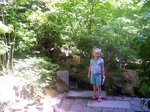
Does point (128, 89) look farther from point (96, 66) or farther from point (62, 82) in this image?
point (62, 82)

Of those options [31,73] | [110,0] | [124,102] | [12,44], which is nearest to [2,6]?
[12,44]

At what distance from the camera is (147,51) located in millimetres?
2795

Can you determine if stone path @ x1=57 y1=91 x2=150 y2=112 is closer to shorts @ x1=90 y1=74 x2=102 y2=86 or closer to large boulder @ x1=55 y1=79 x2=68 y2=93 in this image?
large boulder @ x1=55 y1=79 x2=68 y2=93

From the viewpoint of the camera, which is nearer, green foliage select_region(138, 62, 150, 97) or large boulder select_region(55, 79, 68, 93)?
green foliage select_region(138, 62, 150, 97)

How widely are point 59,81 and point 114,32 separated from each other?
1935 mm

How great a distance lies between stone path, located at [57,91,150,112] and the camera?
5.23 meters

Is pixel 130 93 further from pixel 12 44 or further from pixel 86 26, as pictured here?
pixel 12 44

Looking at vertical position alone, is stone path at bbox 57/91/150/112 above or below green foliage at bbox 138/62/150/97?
below

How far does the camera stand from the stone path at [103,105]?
5.23 meters

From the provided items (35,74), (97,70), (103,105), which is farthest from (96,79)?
(35,74)

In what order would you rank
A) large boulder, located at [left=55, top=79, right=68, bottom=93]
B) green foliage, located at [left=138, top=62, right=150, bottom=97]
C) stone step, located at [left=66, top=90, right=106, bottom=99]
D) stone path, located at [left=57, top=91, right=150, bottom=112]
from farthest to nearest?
large boulder, located at [left=55, top=79, right=68, bottom=93] < stone step, located at [left=66, top=90, right=106, bottom=99] < stone path, located at [left=57, top=91, right=150, bottom=112] < green foliage, located at [left=138, top=62, right=150, bottom=97]

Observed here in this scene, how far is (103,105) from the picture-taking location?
5.48 metres

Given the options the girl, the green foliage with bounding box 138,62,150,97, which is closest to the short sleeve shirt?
the girl


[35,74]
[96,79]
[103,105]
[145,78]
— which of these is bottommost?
[103,105]
